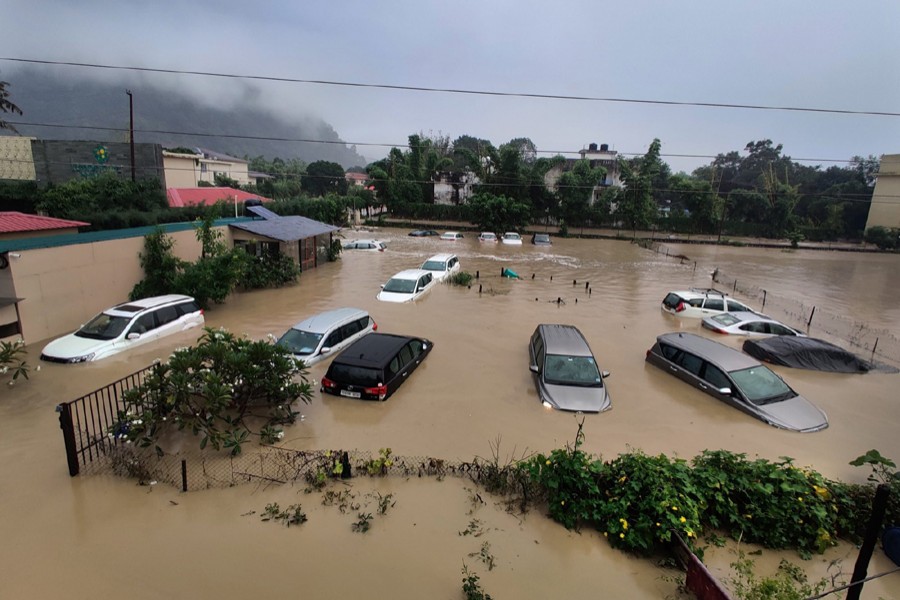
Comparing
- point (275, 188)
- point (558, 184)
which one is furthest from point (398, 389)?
point (275, 188)

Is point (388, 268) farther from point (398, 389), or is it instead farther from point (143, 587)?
point (143, 587)

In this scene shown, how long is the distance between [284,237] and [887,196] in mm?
64657

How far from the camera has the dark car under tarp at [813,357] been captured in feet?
43.2

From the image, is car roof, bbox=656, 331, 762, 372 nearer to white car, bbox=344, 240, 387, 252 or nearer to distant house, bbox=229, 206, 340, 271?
distant house, bbox=229, 206, 340, 271

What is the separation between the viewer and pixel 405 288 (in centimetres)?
1922

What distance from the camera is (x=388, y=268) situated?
89.0ft

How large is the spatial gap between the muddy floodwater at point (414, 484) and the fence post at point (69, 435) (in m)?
0.31

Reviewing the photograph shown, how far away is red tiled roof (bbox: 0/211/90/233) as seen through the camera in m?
13.2

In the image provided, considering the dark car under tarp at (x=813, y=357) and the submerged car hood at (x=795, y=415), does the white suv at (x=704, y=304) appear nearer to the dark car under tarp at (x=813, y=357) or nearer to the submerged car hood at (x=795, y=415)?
the dark car under tarp at (x=813, y=357)

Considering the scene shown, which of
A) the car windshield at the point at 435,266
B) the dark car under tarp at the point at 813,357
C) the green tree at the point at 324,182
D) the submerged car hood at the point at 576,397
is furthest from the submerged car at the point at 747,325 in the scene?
the green tree at the point at 324,182

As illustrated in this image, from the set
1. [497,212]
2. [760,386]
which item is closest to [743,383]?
[760,386]

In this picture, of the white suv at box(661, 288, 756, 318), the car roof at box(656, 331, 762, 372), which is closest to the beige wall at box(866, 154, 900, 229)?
the white suv at box(661, 288, 756, 318)

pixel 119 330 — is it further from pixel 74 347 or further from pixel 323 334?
pixel 323 334

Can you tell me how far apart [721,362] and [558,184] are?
42881 millimetres
